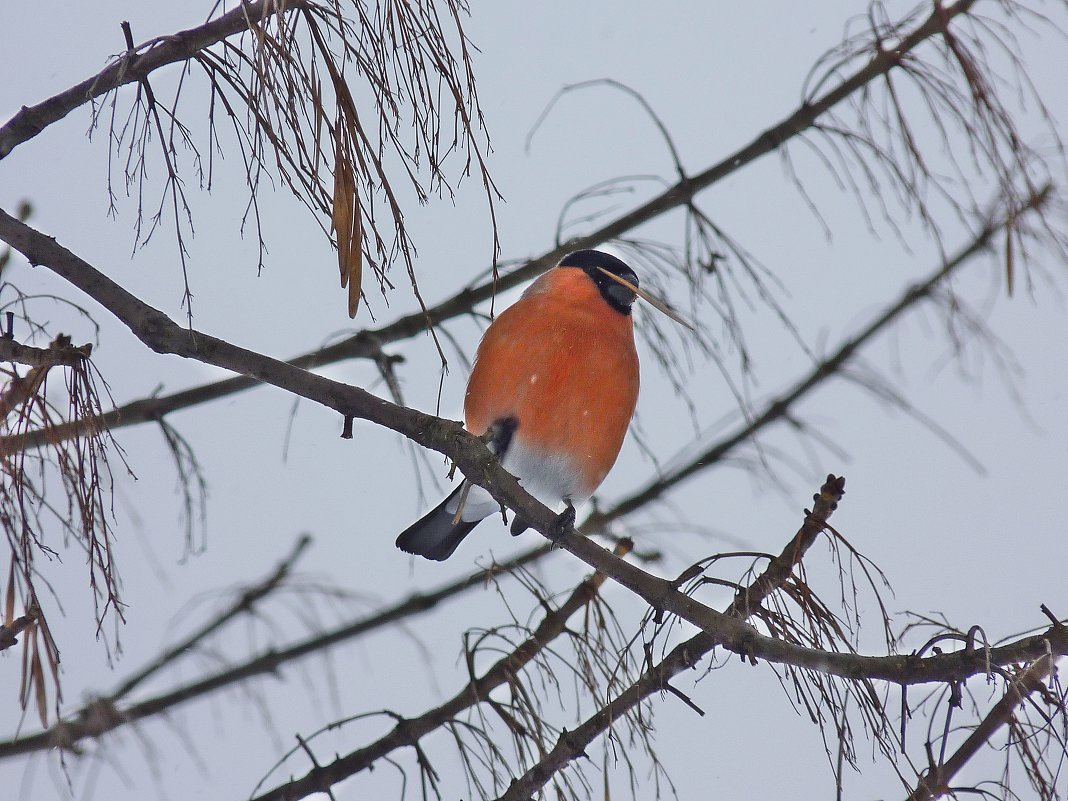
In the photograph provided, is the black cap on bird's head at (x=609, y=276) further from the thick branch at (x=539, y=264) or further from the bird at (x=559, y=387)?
the thick branch at (x=539, y=264)

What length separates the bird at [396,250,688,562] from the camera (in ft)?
4.99

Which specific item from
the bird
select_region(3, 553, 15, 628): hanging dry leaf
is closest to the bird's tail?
the bird

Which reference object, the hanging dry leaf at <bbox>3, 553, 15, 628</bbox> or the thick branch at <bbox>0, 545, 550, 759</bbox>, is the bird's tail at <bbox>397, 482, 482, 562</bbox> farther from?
the hanging dry leaf at <bbox>3, 553, 15, 628</bbox>

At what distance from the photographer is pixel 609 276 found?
5.41ft

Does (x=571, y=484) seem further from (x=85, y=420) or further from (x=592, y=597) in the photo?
(x=85, y=420)

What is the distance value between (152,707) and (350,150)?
1058mm

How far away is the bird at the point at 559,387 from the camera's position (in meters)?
1.52

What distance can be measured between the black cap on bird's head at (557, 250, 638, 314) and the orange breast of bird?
5cm

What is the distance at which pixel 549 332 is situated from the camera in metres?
1.54

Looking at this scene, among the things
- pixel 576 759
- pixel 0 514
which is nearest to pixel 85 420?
pixel 0 514

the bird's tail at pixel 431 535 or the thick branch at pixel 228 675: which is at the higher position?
the bird's tail at pixel 431 535

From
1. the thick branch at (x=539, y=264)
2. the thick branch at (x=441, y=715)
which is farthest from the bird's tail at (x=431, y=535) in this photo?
the thick branch at (x=441, y=715)

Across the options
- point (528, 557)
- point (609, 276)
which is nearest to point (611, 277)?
point (609, 276)

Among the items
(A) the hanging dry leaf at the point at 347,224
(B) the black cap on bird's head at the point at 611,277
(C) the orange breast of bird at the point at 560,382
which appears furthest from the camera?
(B) the black cap on bird's head at the point at 611,277
